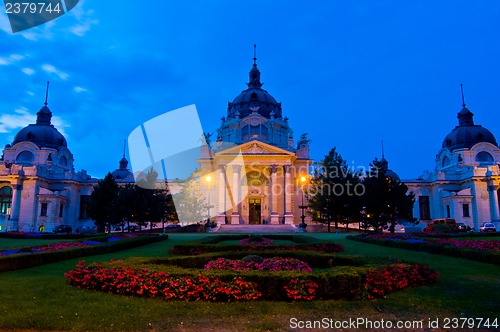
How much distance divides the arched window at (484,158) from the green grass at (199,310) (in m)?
63.0

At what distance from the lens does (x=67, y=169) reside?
227 feet

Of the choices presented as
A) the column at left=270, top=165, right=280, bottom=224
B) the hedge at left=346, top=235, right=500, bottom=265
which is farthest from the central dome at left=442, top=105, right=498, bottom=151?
the hedge at left=346, top=235, right=500, bottom=265

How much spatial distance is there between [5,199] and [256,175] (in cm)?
3920

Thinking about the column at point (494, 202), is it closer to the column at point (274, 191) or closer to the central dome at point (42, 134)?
the column at point (274, 191)

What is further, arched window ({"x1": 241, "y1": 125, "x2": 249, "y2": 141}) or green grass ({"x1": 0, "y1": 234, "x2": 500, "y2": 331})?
arched window ({"x1": 241, "y1": 125, "x2": 249, "y2": 141})

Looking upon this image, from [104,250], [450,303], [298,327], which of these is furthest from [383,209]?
[298,327]

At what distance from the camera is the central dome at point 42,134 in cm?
6742

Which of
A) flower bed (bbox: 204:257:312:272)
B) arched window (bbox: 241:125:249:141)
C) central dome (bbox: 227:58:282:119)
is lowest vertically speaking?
flower bed (bbox: 204:257:312:272)

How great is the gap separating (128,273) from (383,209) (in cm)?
3103

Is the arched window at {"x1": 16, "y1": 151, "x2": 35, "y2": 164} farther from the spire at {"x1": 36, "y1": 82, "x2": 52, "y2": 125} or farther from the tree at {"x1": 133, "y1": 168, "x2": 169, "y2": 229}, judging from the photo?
the tree at {"x1": 133, "y1": 168, "x2": 169, "y2": 229}

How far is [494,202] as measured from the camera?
57125mm

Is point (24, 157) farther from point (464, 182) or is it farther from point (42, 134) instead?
point (464, 182)

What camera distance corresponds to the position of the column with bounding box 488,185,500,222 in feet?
186

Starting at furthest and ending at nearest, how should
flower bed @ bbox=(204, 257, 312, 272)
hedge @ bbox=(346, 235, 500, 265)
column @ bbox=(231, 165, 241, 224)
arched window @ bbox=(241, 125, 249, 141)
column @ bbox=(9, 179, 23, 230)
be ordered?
arched window @ bbox=(241, 125, 249, 141) < column @ bbox=(9, 179, 23, 230) < column @ bbox=(231, 165, 241, 224) < hedge @ bbox=(346, 235, 500, 265) < flower bed @ bbox=(204, 257, 312, 272)
